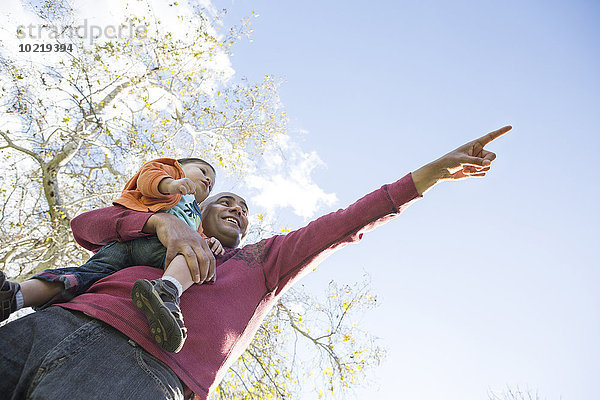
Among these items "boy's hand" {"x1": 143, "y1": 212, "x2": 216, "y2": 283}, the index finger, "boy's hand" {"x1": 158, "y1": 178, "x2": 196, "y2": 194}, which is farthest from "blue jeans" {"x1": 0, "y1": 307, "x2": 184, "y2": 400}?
the index finger

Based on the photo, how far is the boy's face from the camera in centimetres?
262

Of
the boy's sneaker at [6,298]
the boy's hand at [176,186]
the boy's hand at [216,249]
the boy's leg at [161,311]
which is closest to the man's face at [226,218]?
the boy's hand at [216,249]

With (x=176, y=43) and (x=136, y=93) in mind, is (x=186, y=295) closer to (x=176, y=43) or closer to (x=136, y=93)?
(x=136, y=93)

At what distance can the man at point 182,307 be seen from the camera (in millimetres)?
1212

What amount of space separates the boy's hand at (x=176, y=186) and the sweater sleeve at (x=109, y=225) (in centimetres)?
18

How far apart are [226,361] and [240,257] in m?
0.55

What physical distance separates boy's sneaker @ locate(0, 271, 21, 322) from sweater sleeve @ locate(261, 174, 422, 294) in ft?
3.44

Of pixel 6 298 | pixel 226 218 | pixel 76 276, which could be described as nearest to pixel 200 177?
pixel 226 218

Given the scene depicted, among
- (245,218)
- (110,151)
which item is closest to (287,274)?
(245,218)

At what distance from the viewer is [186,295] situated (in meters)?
1.65

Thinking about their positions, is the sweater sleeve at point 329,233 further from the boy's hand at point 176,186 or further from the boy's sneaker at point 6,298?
the boy's sneaker at point 6,298

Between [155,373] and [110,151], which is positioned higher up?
[110,151]

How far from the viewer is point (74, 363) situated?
47.6 inches

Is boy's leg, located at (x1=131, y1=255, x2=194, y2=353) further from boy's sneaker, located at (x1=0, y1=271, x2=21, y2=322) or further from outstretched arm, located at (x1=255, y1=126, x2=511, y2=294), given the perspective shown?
outstretched arm, located at (x1=255, y1=126, x2=511, y2=294)
